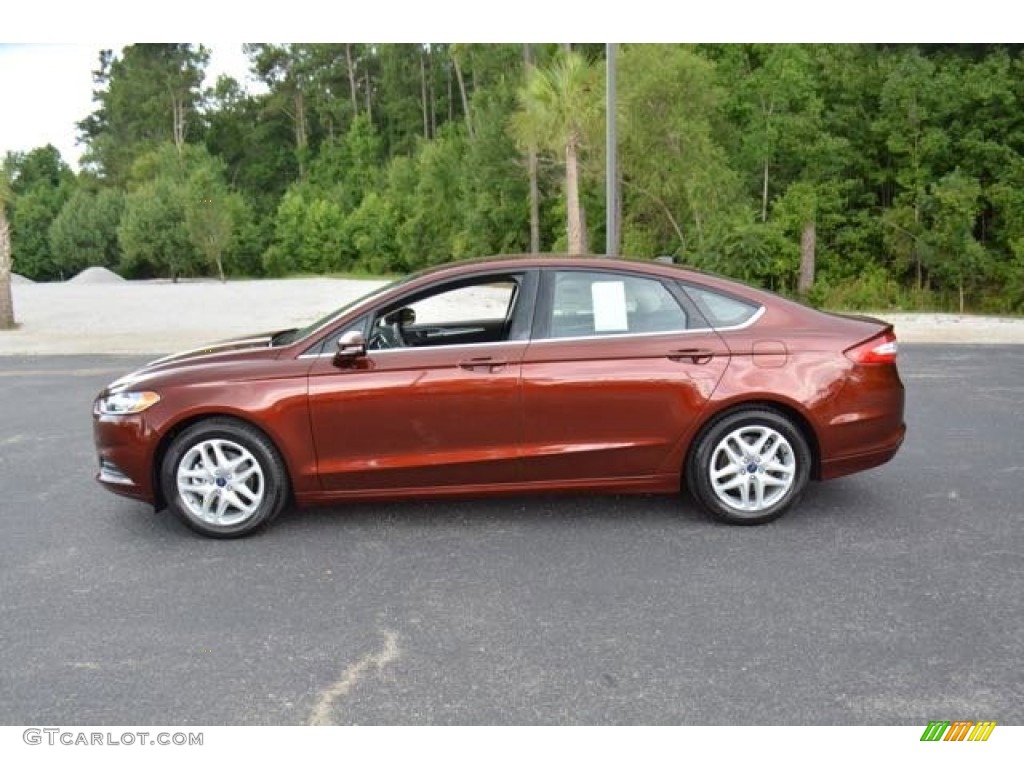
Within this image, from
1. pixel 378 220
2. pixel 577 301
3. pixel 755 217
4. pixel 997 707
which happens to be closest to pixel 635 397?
pixel 577 301

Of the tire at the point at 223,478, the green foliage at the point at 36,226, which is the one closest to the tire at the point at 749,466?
the tire at the point at 223,478

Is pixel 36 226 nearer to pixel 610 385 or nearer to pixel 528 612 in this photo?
pixel 610 385

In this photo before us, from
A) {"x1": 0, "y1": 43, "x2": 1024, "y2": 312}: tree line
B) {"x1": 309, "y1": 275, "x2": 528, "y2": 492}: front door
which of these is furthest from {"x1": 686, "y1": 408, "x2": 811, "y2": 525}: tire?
{"x1": 0, "y1": 43, "x2": 1024, "y2": 312}: tree line

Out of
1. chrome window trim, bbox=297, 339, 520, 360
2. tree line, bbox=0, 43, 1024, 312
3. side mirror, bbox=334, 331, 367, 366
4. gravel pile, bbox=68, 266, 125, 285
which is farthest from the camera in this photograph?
gravel pile, bbox=68, 266, 125, 285

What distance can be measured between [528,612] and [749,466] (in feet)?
5.62

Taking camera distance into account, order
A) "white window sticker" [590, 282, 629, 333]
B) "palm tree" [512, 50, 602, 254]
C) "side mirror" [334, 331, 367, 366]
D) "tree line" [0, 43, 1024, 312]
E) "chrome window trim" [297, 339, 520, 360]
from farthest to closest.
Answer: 1. "tree line" [0, 43, 1024, 312]
2. "palm tree" [512, 50, 602, 254]
3. "white window sticker" [590, 282, 629, 333]
4. "chrome window trim" [297, 339, 520, 360]
5. "side mirror" [334, 331, 367, 366]

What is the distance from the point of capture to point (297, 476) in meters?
5.00

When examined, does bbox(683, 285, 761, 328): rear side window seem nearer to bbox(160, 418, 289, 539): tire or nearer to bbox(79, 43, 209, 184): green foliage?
bbox(160, 418, 289, 539): tire

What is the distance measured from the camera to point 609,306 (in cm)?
513

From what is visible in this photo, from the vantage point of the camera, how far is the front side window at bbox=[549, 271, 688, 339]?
5109 millimetres

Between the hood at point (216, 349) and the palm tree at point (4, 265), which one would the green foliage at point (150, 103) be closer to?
the palm tree at point (4, 265)

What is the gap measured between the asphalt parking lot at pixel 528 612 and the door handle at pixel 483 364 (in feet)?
2.96

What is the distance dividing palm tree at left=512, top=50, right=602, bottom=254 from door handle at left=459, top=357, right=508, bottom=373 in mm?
16543

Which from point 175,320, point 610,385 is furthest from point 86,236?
point 610,385
